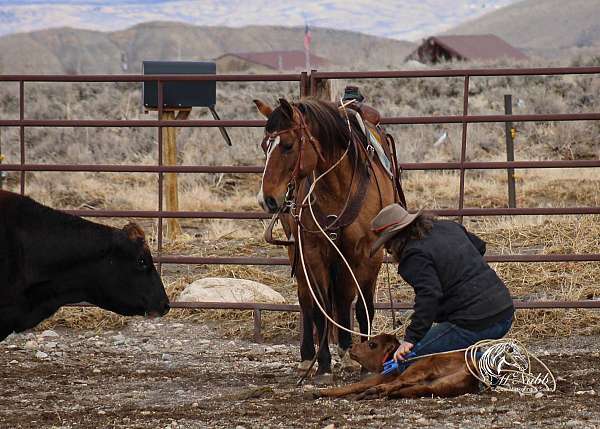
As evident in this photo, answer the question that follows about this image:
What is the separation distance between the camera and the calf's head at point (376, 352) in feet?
24.0

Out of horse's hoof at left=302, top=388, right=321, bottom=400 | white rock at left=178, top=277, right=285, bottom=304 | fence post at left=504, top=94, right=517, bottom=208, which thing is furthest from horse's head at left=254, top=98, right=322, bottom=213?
fence post at left=504, top=94, right=517, bottom=208

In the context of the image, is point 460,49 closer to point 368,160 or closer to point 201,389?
point 368,160

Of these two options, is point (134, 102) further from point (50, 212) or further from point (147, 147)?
point (50, 212)

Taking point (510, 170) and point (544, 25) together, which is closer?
point (510, 170)

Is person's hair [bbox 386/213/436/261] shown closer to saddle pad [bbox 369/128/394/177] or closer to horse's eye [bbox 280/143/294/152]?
horse's eye [bbox 280/143/294/152]

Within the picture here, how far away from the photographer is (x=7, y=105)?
101 ft

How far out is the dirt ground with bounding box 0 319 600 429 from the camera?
6.52 m

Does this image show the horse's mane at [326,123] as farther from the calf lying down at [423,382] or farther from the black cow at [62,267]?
the calf lying down at [423,382]

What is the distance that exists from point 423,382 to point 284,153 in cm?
167

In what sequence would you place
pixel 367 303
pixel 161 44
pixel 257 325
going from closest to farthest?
pixel 367 303, pixel 257 325, pixel 161 44

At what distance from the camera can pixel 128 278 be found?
24.1 ft

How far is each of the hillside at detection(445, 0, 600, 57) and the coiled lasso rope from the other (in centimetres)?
10110

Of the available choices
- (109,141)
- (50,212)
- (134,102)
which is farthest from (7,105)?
(50,212)

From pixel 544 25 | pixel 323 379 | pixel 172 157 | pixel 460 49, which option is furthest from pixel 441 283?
pixel 544 25
